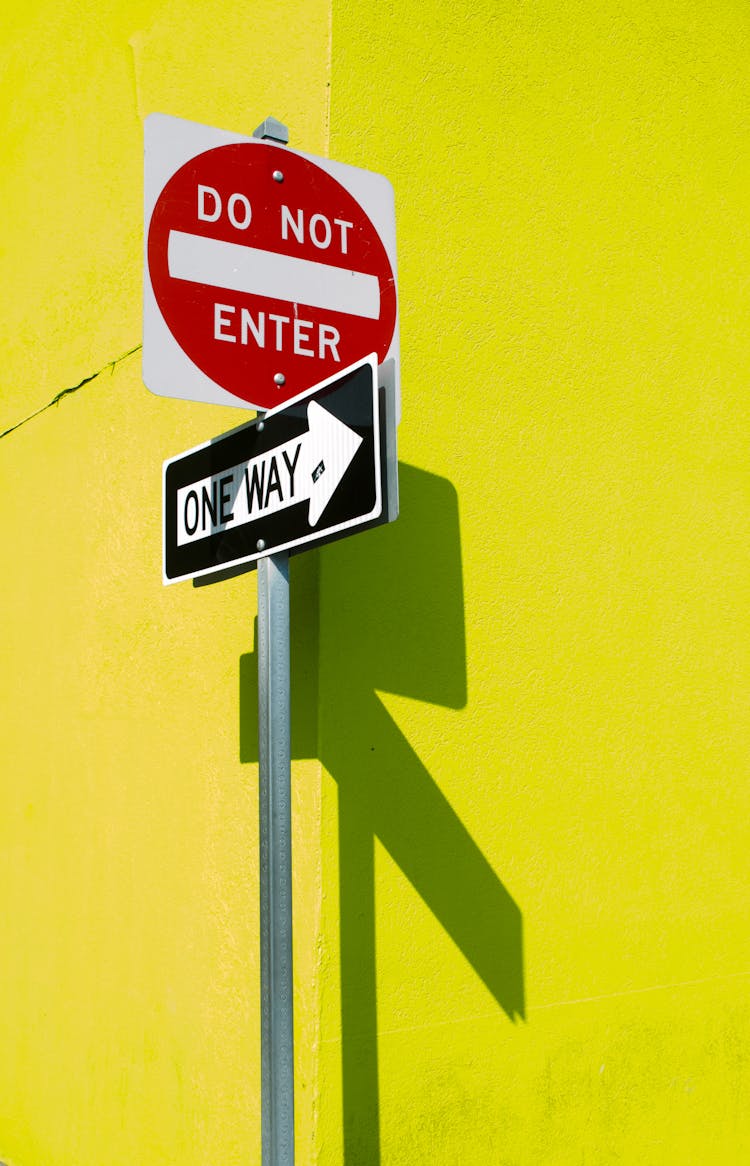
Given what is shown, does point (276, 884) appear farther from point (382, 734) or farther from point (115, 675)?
point (115, 675)

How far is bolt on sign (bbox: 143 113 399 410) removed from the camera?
6.10 feet

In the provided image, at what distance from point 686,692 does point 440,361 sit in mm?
1116

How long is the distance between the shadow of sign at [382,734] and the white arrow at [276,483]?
0.47 m

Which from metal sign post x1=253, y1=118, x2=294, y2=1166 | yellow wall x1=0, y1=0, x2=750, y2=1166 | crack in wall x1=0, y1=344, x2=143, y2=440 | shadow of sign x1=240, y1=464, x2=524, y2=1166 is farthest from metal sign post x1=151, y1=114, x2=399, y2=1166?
crack in wall x1=0, y1=344, x2=143, y2=440

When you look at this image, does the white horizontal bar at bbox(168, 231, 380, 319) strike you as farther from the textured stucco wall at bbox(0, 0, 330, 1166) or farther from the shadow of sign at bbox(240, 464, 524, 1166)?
the textured stucco wall at bbox(0, 0, 330, 1166)

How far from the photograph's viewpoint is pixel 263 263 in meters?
1.93

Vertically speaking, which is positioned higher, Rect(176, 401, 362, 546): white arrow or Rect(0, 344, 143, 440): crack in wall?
Rect(0, 344, 143, 440): crack in wall

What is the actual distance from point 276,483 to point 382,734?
2.74ft

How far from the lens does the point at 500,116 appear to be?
115 inches

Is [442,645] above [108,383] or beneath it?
beneath

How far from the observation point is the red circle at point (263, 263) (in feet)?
6.13

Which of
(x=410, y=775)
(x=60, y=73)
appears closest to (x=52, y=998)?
(x=410, y=775)

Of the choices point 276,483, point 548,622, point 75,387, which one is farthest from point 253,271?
point 75,387

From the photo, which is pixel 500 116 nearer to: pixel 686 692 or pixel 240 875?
pixel 686 692
